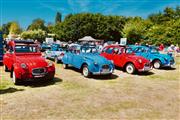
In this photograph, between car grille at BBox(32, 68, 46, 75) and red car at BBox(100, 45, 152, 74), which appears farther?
red car at BBox(100, 45, 152, 74)

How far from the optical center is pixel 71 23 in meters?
65.6

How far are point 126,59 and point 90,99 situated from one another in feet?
21.2

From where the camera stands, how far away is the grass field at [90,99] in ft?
22.7

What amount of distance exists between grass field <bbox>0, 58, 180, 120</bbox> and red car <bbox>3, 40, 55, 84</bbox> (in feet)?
1.41

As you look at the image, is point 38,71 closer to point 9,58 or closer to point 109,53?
point 9,58

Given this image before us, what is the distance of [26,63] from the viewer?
10219mm

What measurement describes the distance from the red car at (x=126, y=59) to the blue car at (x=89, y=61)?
143 cm

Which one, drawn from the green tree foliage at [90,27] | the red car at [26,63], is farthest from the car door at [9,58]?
the green tree foliage at [90,27]

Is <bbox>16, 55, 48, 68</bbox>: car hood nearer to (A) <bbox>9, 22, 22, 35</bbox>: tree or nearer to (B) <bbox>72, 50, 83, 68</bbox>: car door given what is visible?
(B) <bbox>72, 50, 83, 68</bbox>: car door

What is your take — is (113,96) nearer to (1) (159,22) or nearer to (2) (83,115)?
(2) (83,115)

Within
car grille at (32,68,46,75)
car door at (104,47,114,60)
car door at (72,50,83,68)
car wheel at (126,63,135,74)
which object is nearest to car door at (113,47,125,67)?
car door at (104,47,114,60)

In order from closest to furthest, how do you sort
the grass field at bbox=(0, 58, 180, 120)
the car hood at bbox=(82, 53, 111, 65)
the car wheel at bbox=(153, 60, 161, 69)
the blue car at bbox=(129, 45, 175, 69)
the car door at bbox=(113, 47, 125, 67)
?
the grass field at bbox=(0, 58, 180, 120)
the car hood at bbox=(82, 53, 111, 65)
the car door at bbox=(113, 47, 125, 67)
the blue car at bbox=(129, 45, 175, 69)
the car wheel at bbox=(153, 60, 161, 69)

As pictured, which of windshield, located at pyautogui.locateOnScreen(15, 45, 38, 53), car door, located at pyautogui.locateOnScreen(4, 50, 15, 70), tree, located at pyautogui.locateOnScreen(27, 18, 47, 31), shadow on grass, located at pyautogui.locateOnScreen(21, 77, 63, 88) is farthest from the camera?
tree, located at pyautogui.locateOnScreen(27, 18, 47, 31)

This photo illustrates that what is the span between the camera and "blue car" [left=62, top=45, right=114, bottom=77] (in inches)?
479
